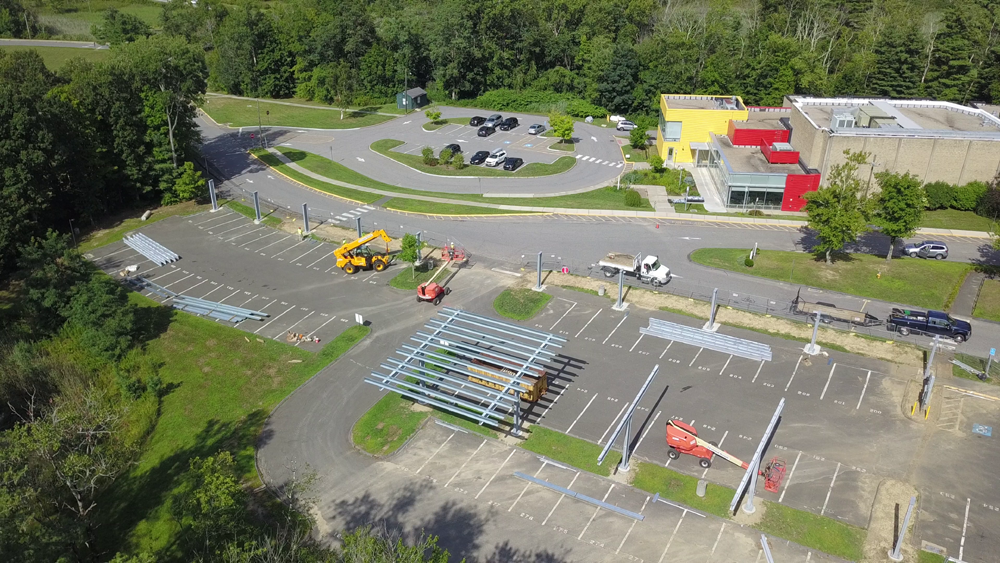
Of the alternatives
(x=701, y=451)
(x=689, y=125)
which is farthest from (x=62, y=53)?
(x=701, y=451)

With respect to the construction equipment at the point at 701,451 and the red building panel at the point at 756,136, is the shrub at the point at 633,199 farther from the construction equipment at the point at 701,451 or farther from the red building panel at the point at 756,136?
the construction equipment at the point at 701,451

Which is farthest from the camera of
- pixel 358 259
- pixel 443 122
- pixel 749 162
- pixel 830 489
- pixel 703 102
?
pixel 443 122

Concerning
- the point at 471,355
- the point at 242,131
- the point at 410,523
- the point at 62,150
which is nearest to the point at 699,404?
the point at 471,355

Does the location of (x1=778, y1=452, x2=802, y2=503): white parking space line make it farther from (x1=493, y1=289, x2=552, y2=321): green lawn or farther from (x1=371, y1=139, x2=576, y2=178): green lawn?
(x1=371, y1=139, x2=576, y2=178): green lawn

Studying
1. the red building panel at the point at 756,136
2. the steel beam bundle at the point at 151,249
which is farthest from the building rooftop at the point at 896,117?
the steel beam bundle at the point at 151,249

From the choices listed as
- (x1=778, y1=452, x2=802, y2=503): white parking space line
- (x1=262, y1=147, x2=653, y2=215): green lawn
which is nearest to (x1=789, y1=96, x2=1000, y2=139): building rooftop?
(x1=262, y1=147, x2=653, y2=215): green lawn

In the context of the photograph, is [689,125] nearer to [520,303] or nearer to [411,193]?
[411,193]

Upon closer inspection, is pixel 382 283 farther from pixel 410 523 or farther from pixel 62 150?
pixel 62 150
